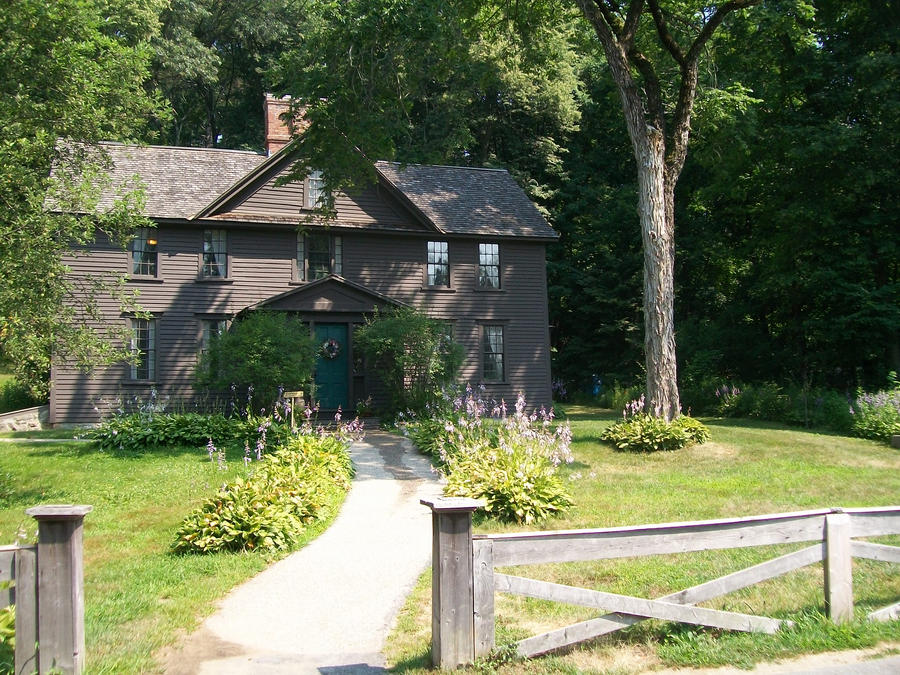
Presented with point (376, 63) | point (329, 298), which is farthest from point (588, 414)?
point (376, 63)

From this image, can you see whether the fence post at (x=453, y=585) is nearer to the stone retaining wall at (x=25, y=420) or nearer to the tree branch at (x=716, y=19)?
the tree branch at (x=716, y=19)

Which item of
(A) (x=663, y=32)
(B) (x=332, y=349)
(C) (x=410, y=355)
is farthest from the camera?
(B) (x=332, y=349)

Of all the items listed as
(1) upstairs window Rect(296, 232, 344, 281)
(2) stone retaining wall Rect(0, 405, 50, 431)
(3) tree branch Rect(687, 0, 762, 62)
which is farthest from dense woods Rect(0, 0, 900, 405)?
(2) stone retaining wall Rect(0, 405, 50, 431)

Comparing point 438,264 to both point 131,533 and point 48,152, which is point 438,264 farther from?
point 131,533

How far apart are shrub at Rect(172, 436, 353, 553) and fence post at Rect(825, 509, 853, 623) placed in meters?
5.23

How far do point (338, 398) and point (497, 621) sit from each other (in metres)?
16.5

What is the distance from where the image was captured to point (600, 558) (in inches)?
196

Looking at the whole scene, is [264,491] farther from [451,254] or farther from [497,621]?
[451,254]

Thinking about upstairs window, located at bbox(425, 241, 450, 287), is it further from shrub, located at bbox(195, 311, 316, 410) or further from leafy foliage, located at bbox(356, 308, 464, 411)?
shrub, located at bbox(195, 311, 316, 410)

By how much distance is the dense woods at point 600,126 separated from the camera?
48.2 ft

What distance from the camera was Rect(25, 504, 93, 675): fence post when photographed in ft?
15.1

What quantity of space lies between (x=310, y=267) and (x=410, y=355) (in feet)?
15.2

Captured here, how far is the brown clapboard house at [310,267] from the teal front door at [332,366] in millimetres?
41

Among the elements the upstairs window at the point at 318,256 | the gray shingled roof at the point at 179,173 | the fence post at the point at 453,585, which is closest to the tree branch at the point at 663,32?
the upstairs window at the point at 318,256
